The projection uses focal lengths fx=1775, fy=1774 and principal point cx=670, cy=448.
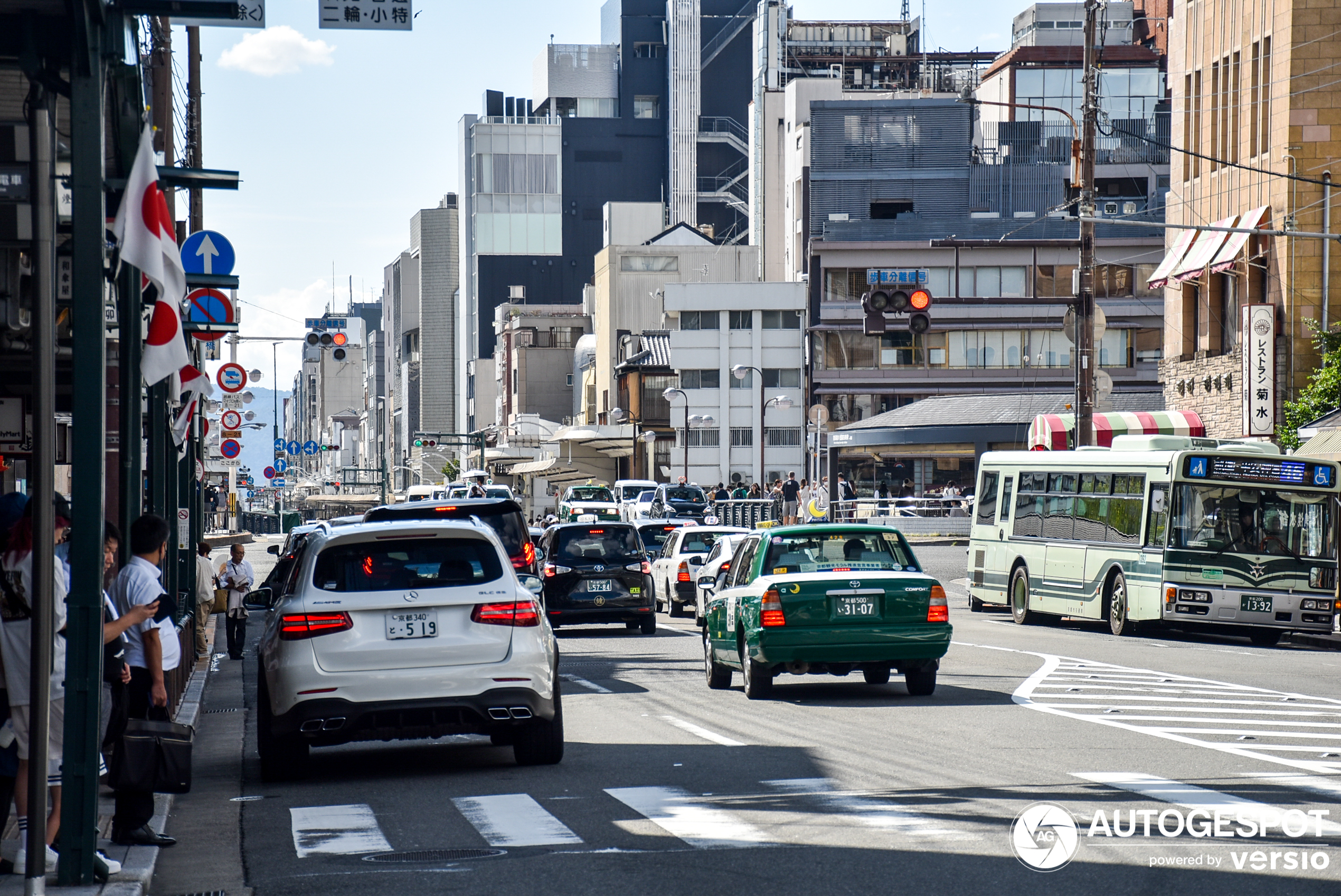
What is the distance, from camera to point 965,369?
91250 mm

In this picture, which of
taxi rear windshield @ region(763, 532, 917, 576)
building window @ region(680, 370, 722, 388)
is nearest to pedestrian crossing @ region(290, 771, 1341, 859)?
taxi rear windshield @ region(763, 532, 917, 576)

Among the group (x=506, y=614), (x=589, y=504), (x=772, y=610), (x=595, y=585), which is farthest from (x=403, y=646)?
(x=589, y=504)

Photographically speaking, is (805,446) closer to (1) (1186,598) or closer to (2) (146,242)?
(1) (1186,598)

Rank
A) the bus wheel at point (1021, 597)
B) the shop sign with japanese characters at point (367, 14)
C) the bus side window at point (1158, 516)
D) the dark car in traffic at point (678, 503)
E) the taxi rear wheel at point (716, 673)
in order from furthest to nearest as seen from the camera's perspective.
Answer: the dark car in traffic at point (678, 503) < the bus wheel at point (1021, 597) < the bus side window at point (1158, 516) < the taxi rear wheel at point (716, 673) < the shop sign with japanese characters at point (367, 14)

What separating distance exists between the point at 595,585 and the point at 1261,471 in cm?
1010

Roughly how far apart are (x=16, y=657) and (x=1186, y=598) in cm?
2045

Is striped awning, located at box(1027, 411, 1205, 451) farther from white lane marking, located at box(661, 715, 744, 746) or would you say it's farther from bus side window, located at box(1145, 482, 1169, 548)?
white lane marking, located at box(661, 715, 744, 746)

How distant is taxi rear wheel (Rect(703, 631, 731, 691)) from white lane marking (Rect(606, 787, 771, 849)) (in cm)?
722

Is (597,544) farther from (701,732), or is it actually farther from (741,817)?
(741,817)

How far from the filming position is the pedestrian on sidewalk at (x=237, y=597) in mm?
25906

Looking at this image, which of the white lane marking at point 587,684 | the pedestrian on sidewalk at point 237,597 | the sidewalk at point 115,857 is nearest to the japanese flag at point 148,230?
the sidewalk at point 115,857

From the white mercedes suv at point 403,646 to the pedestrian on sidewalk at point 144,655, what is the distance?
2.01 metres

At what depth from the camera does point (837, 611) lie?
53.6ft

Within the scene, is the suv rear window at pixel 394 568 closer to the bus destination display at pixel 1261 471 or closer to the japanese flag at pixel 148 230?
the japanese flag at pixel 148 230
